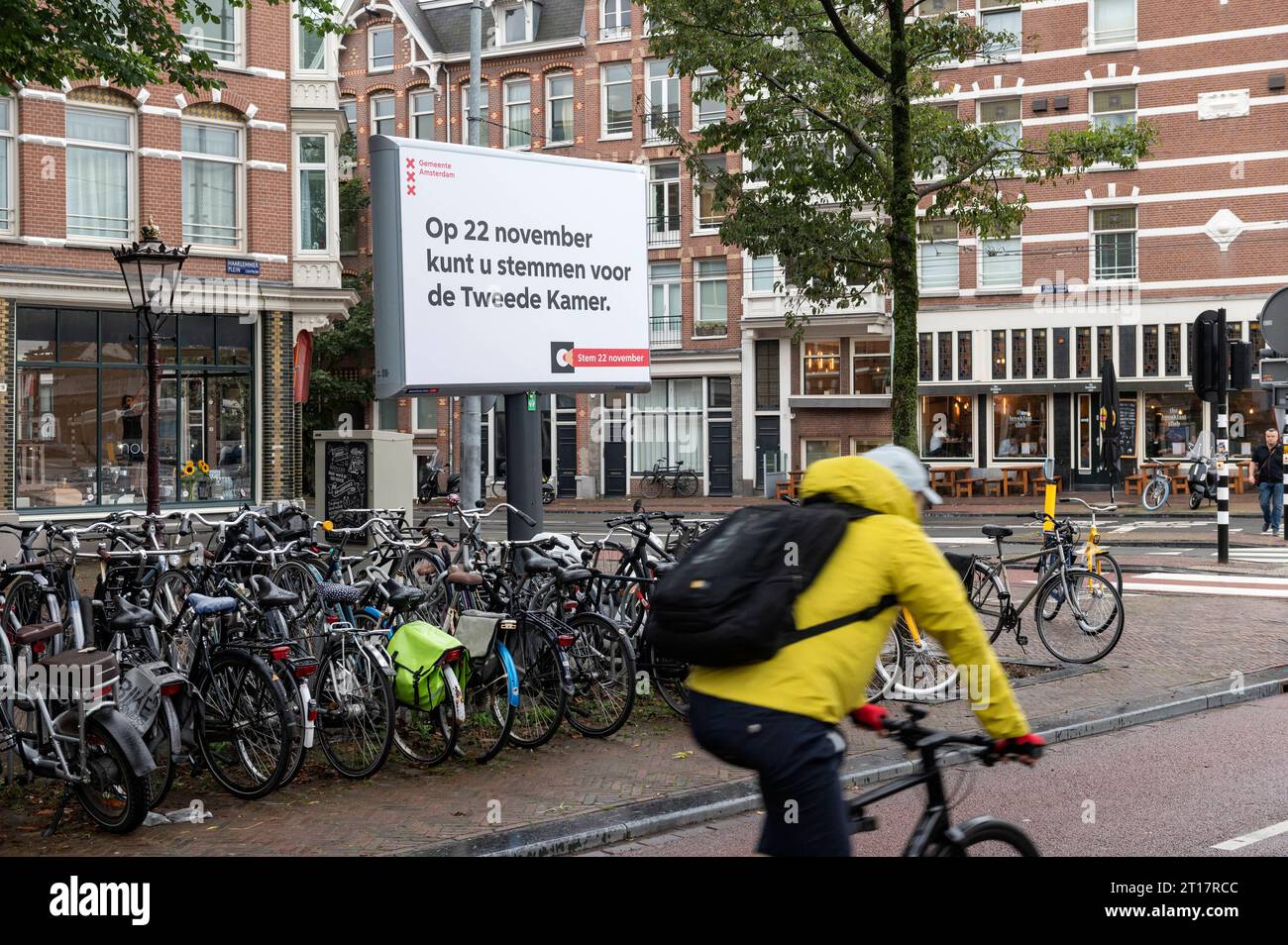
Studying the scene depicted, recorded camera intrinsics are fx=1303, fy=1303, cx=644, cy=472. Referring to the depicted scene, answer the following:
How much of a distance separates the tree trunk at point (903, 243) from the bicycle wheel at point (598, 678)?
3.81m

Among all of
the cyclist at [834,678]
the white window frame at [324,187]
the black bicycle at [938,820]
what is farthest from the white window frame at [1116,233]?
the cyclist at [834,678]

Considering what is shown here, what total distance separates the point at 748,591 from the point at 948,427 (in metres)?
34.7

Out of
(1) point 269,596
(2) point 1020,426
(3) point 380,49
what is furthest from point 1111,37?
(1) point 269,596

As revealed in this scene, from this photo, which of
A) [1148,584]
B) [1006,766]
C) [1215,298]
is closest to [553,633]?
[1006,766]

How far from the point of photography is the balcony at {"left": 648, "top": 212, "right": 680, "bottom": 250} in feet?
130

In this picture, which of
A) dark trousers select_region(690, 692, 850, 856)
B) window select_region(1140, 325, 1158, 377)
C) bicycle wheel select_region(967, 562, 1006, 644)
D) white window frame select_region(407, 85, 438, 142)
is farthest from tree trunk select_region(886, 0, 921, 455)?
white window frame select_region(407, 85, 438, 142)

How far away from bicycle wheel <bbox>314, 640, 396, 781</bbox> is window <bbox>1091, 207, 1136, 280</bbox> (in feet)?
104

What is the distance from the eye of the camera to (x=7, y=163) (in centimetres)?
2166

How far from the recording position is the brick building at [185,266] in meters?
21.8

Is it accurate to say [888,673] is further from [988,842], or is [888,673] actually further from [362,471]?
[362,471]

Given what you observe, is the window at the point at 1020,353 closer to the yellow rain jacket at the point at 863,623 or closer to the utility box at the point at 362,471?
the utility box at the point at 362,471

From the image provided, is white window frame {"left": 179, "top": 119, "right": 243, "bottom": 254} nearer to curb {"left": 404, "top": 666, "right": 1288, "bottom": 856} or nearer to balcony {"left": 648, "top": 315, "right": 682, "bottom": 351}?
balcony {"left": 648, "top": 315, "right": 682, "bottom": 351}
